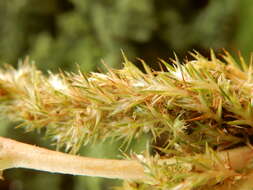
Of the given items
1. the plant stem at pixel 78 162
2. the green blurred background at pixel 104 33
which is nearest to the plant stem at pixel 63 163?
the plant stem at pixel 78 162

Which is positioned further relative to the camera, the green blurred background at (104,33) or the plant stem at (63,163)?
the green blurred background at (104,33)

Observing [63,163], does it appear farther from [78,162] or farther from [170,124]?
[170,124]

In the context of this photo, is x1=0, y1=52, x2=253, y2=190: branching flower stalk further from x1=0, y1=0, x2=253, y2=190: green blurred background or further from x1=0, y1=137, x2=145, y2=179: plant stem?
x1=0, y1=0, x2=253, y2=190: green blurred background

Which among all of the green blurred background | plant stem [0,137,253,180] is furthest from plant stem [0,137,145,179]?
the green blurred background

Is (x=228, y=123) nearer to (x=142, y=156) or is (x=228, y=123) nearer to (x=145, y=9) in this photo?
(x=142, y=156)

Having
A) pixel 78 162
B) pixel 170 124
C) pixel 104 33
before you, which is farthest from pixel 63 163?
pixel 104 33

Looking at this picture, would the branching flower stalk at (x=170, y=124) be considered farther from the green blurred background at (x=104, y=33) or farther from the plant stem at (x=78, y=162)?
the green blurred background at (x=104, y=33)
